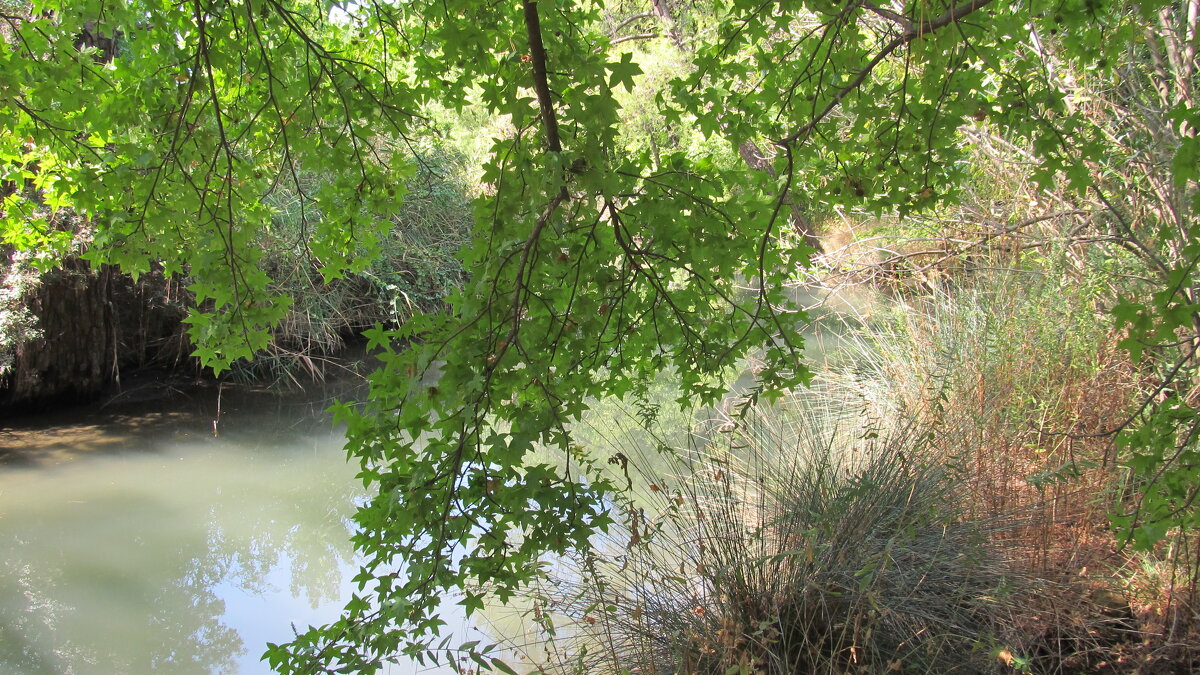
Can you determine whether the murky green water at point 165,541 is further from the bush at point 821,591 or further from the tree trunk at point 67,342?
the bush at point 821,591

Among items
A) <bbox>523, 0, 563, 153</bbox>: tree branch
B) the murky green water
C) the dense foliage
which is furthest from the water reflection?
<bbox>523, 0, 563, 153</bbox>: tree branch

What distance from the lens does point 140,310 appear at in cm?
802

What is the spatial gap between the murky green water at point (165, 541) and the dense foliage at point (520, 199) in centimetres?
193

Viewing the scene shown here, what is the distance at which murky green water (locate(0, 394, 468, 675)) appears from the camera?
4.35 meters

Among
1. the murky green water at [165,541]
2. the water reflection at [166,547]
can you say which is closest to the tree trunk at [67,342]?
the murky green water at [165,541]

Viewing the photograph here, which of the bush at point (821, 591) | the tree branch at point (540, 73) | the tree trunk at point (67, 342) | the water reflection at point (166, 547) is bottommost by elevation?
the water reflection at point (166, 547)

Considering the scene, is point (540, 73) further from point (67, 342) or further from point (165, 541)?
point (67, 342)

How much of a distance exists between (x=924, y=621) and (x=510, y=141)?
183 cm

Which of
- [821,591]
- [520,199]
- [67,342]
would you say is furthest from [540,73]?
[67,342]

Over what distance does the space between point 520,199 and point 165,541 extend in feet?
14.9

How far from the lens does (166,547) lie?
5328mm

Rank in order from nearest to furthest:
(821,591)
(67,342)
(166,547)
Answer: (821,591) < (166,547) < (67,342)

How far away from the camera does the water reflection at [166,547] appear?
4348 millimetres

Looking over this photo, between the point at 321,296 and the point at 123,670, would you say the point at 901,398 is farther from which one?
the point at 321,296
